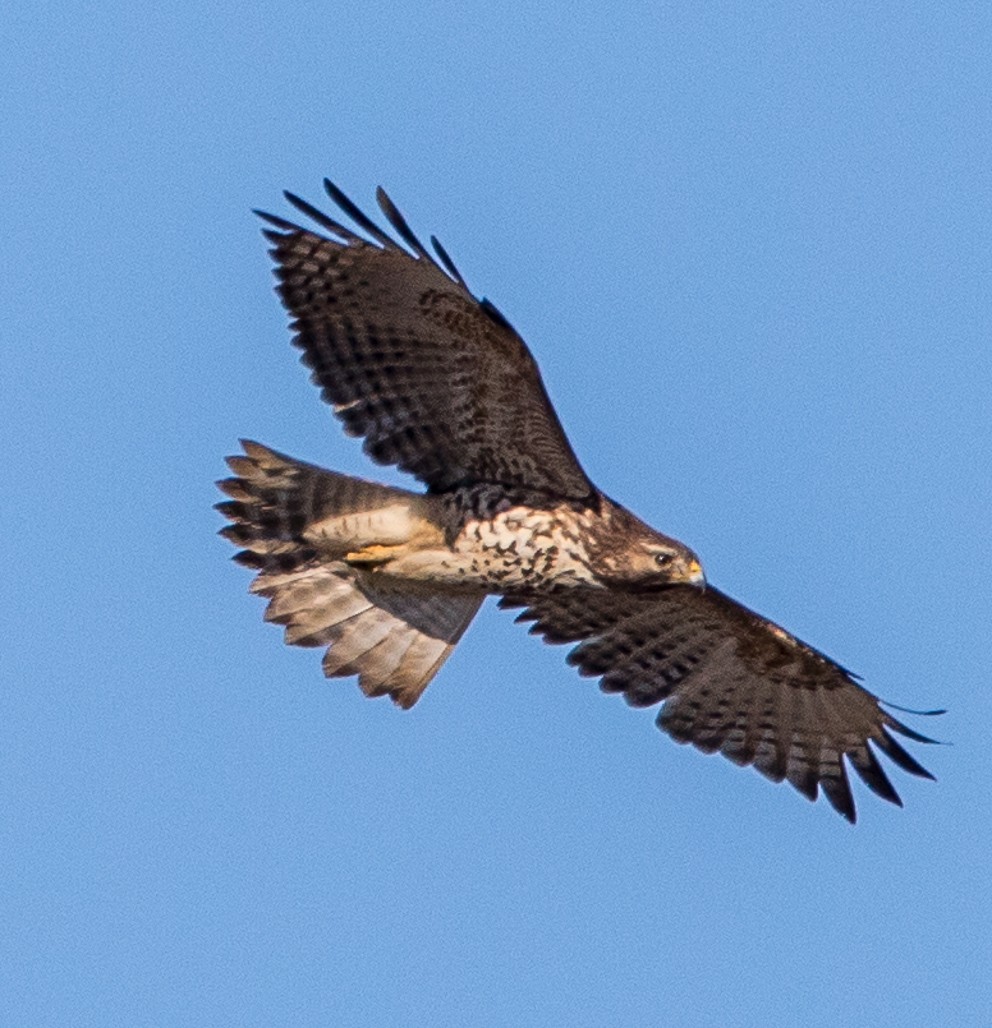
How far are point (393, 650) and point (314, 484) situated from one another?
1.23 meters

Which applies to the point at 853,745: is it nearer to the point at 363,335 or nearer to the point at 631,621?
the point at 631,621

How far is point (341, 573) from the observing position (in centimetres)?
1291

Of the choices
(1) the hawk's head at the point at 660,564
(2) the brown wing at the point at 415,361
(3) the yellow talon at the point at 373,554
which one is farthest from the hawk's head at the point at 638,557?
(3) the yellow talon at the point at 373,554

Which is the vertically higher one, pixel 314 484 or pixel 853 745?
pixel 853 745

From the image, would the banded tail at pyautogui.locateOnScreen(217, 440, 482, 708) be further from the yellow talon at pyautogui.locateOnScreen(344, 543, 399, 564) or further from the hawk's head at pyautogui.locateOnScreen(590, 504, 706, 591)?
the hawk's head at pyautogui.locateOnScreen(590, 504, 706, 591)

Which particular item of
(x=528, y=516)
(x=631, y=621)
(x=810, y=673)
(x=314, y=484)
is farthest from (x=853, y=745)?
(x=314, y=484)

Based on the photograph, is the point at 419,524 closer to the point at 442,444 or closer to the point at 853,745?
the point at 442,444

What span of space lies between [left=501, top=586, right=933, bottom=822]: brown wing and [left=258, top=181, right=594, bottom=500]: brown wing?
4.14 ft

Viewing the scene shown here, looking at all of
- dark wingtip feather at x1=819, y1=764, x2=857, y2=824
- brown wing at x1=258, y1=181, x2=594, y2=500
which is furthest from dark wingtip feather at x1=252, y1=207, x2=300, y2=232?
dark wingtip feather at x1=819, y1=764, x2=857, y2=824

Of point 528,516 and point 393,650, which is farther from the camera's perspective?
point 393,650

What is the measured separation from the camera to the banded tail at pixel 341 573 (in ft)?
40.4

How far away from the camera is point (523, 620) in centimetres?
1346

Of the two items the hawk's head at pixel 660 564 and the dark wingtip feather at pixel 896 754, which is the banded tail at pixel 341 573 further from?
the dark wingtip feather at pixel 896 754

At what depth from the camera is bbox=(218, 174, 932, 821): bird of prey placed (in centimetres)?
1192
